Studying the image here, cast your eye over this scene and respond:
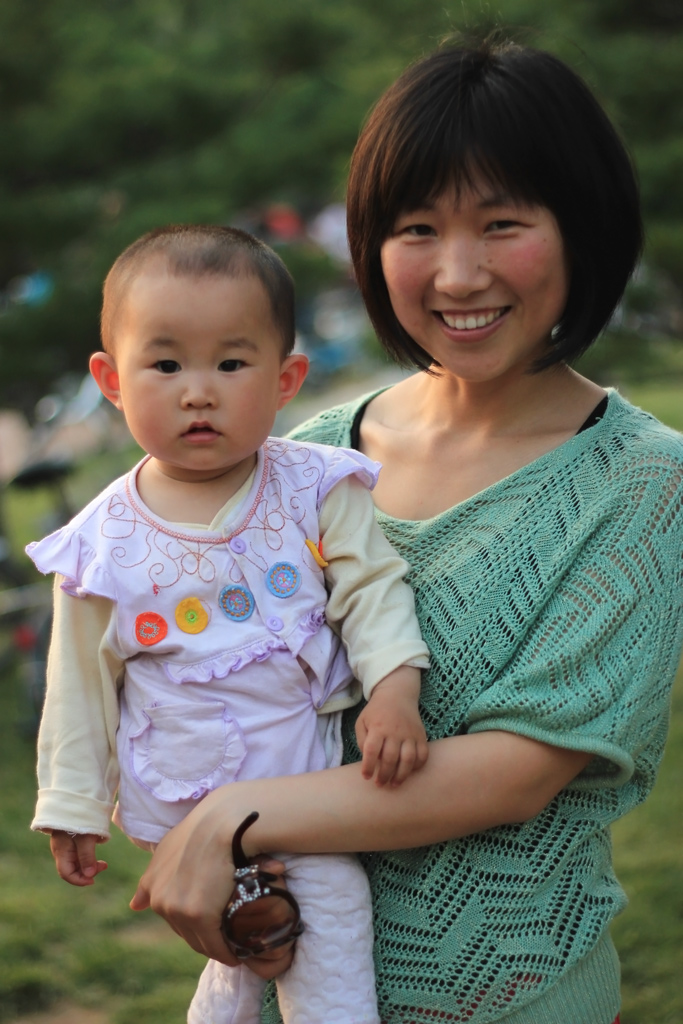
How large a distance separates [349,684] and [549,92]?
0.90 meters

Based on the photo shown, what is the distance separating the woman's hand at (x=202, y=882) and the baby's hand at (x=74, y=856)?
0.11 meters

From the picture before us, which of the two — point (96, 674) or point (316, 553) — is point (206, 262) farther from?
point (96, 674)

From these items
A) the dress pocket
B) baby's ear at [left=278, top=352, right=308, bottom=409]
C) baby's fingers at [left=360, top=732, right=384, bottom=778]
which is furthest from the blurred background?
baby's ear at [left=278, top=352, right=308, bottom=409]

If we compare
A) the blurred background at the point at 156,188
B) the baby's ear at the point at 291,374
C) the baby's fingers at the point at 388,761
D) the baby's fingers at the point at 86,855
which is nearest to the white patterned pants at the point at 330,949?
the baby's fingers at the point at 388,761

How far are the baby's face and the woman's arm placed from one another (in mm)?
468

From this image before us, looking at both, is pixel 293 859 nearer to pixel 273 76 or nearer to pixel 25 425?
pixel 25 425

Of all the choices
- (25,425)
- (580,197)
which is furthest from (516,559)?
(25,425)

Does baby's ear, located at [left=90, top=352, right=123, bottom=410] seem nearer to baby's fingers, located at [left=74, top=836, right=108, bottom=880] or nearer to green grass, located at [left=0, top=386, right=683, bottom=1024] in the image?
baby's fingers, located at [left=74, top=836, right=108, bottom=880]

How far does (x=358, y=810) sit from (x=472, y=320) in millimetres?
720

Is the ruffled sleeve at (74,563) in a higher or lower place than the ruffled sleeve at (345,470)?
lower

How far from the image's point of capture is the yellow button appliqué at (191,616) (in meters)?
1.56

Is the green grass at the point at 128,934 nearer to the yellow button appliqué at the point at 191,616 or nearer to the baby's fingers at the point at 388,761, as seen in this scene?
the baby's fingers at the point at 388,761

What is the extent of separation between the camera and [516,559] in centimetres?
164

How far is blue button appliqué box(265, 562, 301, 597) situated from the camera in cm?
161
